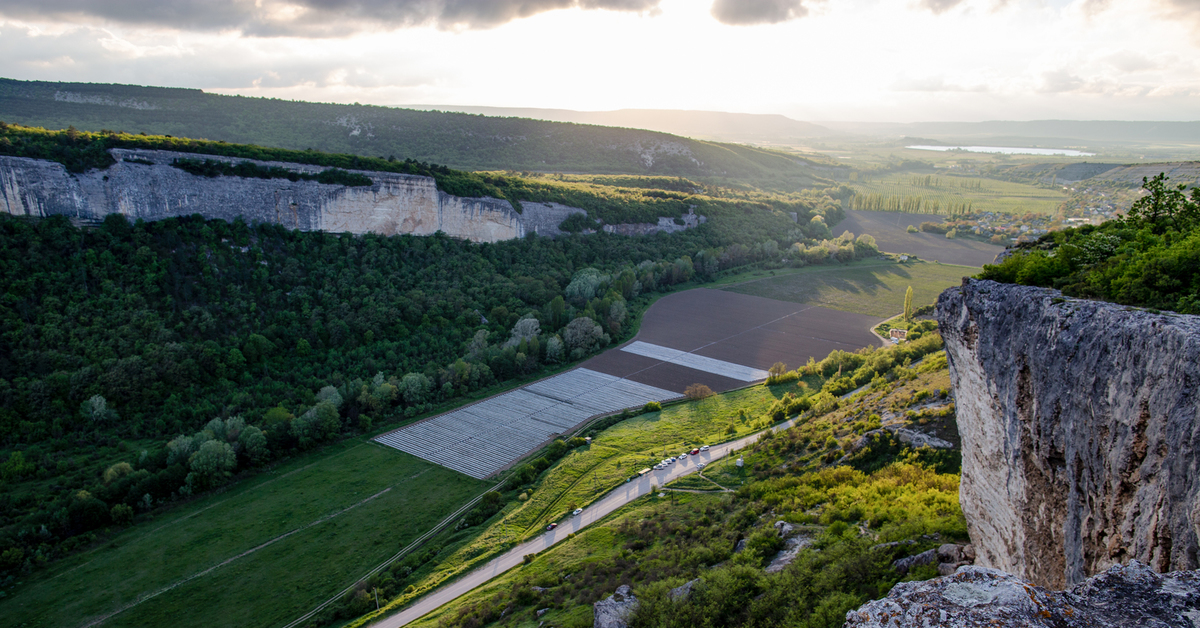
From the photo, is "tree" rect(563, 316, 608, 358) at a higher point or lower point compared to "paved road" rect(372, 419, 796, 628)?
higher

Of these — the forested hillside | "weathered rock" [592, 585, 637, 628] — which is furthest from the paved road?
the forested hillside

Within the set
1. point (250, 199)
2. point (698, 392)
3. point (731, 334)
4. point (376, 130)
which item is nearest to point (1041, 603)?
Result: point (698, 392)

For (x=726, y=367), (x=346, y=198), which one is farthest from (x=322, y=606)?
(x=346, y=198)

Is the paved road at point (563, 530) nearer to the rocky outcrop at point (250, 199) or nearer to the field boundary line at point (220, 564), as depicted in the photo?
the field boundary line at point (220, 564)

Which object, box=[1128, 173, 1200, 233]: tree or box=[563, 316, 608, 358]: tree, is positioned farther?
box=[563, 316, 608, 358]: tree

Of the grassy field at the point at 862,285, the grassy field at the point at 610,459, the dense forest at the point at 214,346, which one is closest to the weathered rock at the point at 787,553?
the grassy field at the point at 610,459

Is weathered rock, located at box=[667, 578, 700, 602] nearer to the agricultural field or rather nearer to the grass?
the grass
